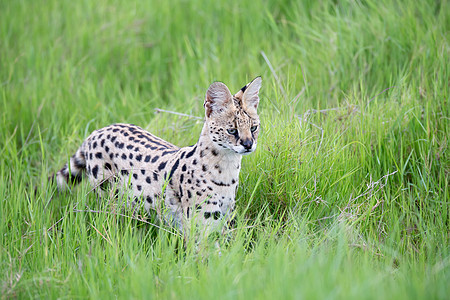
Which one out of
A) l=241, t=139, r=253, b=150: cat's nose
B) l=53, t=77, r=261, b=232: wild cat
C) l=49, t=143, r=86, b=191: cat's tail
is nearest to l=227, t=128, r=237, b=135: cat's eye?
l=53, t=77, r=261, b=232: wild cat

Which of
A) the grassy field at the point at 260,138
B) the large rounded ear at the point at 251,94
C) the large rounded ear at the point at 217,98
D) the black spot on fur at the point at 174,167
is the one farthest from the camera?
the black spot on fur at the point at 174,167

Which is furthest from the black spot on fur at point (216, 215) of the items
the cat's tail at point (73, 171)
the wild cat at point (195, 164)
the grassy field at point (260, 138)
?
the cat's tail at point (73, 171)

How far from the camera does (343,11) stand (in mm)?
6254

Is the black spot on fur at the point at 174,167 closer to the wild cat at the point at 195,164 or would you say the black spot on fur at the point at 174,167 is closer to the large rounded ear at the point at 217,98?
the wild cat at the point at 195,164

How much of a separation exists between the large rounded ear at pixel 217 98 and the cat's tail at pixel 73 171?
1566 millimetres

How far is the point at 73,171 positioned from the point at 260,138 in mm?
1868

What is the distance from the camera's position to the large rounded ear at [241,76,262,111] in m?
3.85

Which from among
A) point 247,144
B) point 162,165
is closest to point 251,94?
point 247,144

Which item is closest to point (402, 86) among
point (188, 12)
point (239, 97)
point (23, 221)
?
point (239, 97)

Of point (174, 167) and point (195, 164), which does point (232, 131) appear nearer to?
point (195, 164)

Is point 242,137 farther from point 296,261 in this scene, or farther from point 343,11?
point 343,11

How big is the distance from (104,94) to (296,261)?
3946mm

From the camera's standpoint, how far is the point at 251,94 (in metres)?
3.92

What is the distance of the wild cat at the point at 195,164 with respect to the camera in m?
3.75
